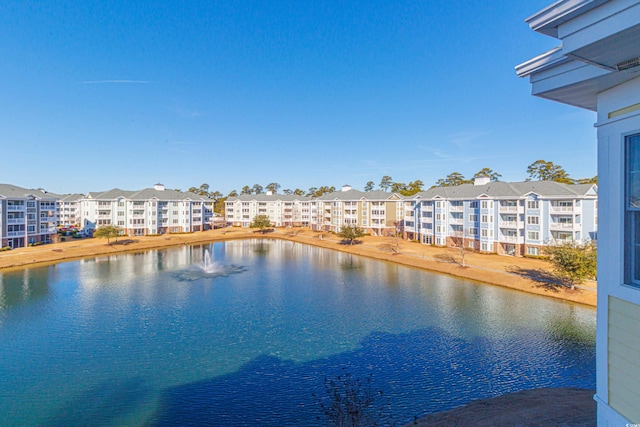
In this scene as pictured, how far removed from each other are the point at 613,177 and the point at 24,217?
221 ft

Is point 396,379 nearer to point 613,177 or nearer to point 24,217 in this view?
point 613,177

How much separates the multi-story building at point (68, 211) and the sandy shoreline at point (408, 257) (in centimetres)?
2174

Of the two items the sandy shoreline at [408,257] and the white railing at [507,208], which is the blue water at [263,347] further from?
the white railing at [507,208]

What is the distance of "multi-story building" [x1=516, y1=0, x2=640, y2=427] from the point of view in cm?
349

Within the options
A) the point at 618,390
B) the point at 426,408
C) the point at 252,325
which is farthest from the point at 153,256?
the point at 618,390

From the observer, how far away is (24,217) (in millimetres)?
49219

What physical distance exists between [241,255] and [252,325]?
29.7m

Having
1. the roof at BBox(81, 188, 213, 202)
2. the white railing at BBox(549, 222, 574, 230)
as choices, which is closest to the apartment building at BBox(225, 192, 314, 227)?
the roof at BBox(81, 188, 213, 202)

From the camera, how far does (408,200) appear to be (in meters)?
63.8

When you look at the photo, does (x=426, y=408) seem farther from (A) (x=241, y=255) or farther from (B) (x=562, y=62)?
(A) (x=241, y=255)

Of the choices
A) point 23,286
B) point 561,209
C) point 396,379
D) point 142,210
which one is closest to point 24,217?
point 142,210

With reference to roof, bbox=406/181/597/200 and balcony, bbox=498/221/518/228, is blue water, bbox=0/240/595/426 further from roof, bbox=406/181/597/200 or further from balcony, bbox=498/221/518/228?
roof, bbox=406/181/597/200

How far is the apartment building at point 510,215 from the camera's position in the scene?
37625 millimetres

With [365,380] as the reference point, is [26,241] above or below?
above
